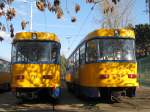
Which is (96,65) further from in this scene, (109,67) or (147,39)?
(147,39)

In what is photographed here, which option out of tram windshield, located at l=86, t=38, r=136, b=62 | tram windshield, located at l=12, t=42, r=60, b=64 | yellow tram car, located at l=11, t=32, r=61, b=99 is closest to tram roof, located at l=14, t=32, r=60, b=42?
yellow tram car, located at l=11, t=32, r=61, b=99

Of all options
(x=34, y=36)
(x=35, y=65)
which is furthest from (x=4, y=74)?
(x=35, y=65)

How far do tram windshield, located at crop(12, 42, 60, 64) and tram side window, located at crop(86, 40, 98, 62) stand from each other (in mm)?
1584

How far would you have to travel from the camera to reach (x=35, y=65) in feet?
69.5

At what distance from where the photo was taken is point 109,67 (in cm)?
2033

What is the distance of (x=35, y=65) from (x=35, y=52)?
67 centimetres

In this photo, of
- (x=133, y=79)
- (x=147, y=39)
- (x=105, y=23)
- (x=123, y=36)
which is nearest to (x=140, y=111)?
(x=133, y=79)

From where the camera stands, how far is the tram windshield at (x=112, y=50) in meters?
20.6

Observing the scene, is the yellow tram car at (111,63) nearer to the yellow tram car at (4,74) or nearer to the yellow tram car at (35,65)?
the yellow tram car at (35,65)

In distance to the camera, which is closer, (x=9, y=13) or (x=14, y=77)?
(x=9, y=13)

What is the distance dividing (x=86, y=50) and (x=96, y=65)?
56.6 inches

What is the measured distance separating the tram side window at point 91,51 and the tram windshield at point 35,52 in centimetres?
158

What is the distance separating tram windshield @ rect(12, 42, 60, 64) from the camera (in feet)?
70.2

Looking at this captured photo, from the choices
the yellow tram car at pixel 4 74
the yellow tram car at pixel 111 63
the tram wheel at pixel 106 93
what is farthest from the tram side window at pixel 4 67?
the yellow tram car at pixel 111 63
